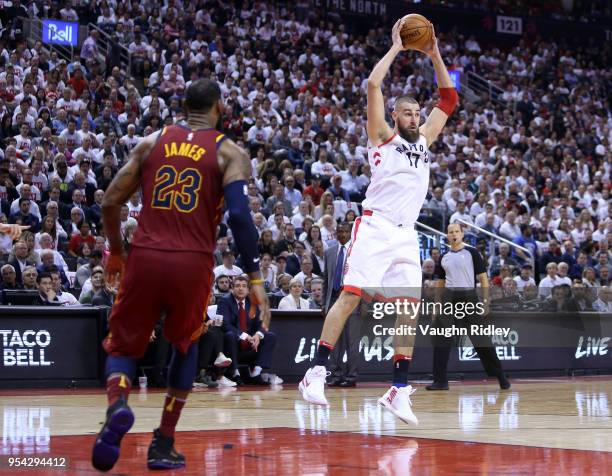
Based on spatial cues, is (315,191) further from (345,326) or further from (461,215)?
(345,326)

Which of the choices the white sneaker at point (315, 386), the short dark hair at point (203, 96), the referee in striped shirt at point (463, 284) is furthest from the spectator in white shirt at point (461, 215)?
the short dark hair at point (203, 96)

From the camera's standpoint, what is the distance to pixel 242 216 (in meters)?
5.78

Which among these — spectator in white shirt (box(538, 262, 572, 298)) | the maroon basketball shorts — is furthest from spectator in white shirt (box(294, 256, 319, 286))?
the maroon basketball shorts

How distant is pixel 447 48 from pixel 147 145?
2849 cm

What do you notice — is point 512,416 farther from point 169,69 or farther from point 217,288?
point 169,69

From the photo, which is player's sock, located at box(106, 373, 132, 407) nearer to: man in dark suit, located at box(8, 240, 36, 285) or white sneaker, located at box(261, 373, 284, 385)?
white sneaker, located at box(261, 373, 284, 385)

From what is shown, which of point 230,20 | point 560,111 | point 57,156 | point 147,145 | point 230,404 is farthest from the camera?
point 560,111

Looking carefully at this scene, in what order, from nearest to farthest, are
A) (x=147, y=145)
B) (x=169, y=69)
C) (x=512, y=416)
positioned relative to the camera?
(x=147, y=145)
(x=512, y=416)
(x=169, y=69)

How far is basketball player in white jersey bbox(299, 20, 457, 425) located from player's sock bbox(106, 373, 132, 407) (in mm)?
2791

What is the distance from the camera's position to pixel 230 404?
10508 mm

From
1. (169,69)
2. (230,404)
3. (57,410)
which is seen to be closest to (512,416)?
(230,404)

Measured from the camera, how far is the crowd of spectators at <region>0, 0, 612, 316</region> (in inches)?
670

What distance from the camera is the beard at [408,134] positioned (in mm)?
8508

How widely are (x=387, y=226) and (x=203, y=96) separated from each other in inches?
109
